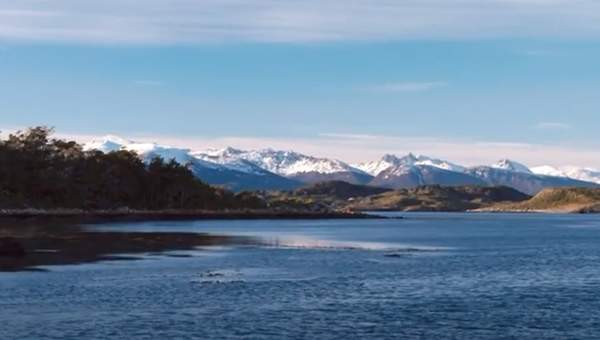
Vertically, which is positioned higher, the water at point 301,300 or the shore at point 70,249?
the shore at point 70,249

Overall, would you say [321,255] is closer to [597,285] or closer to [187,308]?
[597,285]

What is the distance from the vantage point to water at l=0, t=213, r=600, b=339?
41.3 metres

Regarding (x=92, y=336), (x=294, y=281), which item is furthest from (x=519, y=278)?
(x=92, y=336)

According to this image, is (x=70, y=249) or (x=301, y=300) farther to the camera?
(x=70, y=249)

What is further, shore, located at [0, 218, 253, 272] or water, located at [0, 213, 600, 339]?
shore, located at [0, 218, 253, 272]

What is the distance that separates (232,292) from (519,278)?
24133mm

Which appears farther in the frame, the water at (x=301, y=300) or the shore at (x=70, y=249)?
the shore at (x=70, y=249)

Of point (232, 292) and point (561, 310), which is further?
point (232, 292)

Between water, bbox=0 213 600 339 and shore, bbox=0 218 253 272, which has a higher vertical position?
shore, bbox=0 218 253 272

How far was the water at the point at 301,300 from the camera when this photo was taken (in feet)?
136

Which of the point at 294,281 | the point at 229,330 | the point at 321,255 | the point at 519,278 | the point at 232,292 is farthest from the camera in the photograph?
the point at 321,255

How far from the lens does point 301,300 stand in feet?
169

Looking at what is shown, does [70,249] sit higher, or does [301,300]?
[70,249]

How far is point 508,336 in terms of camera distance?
133ft
